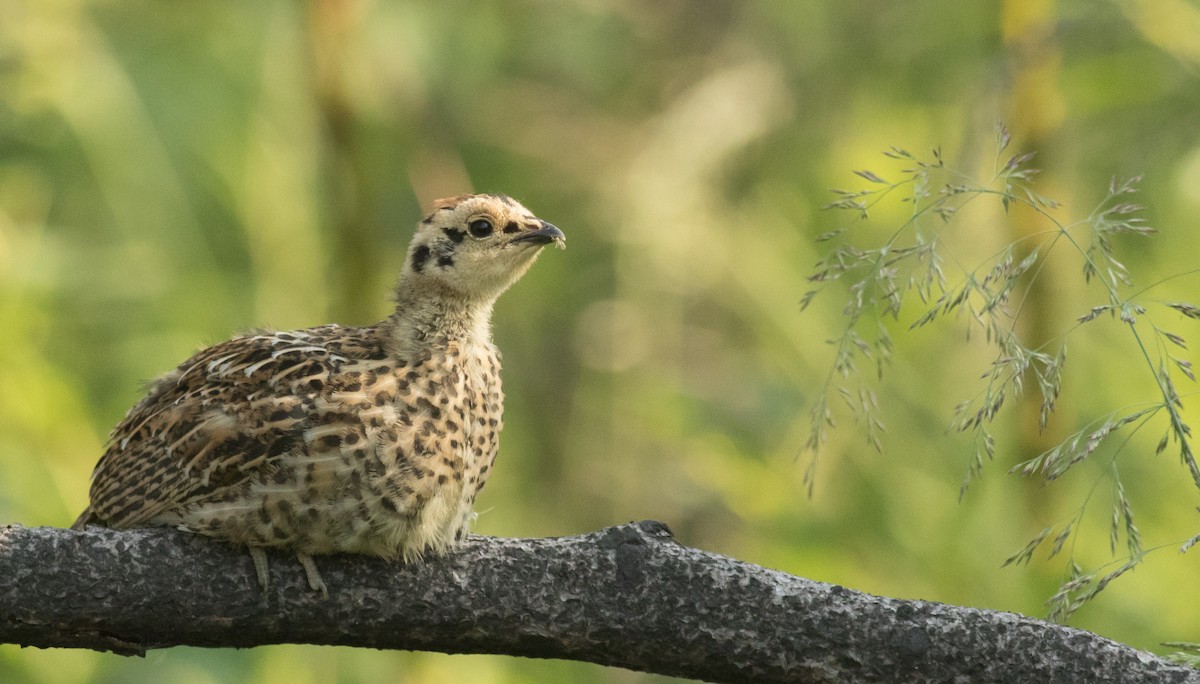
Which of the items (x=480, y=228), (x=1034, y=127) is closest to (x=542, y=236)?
(x=480, y=228)

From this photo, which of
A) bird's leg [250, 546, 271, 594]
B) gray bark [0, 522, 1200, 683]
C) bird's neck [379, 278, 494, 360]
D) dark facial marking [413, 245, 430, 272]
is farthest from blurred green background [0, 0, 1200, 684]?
bird's leg [250, 546, 271, 594]

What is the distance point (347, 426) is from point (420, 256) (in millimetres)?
955

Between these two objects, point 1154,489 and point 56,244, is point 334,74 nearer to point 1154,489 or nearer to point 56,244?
point 56,244

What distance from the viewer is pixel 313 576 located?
11.9ft

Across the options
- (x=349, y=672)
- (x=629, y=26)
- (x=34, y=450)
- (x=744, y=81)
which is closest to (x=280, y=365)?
(x=34, y=450)

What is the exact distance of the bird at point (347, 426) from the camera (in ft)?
12.4

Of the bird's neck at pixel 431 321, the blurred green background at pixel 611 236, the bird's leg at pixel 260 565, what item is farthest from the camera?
the blurred green background at pixel 611 236

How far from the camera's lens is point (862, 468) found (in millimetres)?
7383

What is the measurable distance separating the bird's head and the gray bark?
119 centimetres

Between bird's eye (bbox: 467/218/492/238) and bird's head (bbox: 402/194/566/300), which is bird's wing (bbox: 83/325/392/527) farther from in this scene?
bird's eye (bbox: 467/218/492/238)

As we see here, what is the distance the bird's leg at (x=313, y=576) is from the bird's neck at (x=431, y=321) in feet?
2.80

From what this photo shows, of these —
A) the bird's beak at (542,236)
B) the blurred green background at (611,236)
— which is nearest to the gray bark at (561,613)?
the bird's beak at (542,236)

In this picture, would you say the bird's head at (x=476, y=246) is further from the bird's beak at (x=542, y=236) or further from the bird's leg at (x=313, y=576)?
the bird's leg at (x=313, y=576)

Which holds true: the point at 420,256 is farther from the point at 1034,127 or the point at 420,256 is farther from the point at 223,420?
the point at 1034,127
